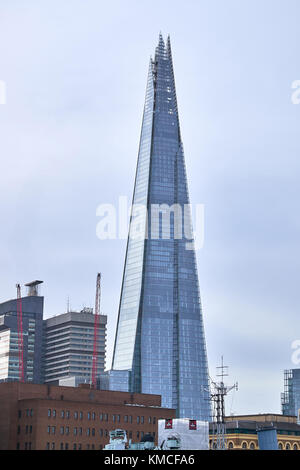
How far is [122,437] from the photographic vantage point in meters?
185
